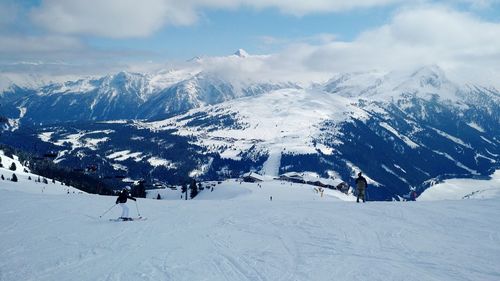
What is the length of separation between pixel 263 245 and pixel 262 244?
222 millimetres

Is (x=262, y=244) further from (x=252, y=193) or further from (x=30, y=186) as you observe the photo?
(x=252, y=193)

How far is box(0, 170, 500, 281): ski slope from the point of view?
16.9m

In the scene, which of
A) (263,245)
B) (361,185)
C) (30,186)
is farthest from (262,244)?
(30,186)

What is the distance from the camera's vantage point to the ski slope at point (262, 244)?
16891 millimetres

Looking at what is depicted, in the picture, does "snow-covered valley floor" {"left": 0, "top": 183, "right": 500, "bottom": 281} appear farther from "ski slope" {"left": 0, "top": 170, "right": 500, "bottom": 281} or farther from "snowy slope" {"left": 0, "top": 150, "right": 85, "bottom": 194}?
"snowy slope" {"left": 0, "top": 150, "right": 85, "bottom": 194}

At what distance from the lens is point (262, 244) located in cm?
2152

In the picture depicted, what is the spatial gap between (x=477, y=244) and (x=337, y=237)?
19.4 ft

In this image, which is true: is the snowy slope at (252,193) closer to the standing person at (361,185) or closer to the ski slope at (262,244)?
the standing person at (361,185)

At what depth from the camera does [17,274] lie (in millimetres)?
16969

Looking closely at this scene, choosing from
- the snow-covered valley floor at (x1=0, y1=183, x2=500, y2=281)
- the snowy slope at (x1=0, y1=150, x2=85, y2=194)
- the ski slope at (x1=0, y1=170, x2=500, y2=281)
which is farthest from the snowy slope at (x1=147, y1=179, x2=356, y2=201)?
the snow-covered valley floor at (x1=0, y1=183, x2=500, y2=281)

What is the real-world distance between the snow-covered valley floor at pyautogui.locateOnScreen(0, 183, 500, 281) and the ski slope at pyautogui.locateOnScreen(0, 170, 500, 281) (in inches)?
1.6

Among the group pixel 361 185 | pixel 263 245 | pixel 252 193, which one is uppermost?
pixel 361 185

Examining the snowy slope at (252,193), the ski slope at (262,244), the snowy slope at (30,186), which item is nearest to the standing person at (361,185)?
the ski slope at (262,244)

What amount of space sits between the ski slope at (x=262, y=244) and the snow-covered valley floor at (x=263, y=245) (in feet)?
0.13
